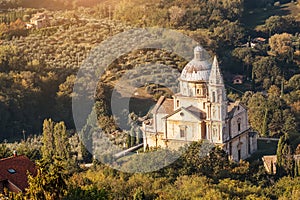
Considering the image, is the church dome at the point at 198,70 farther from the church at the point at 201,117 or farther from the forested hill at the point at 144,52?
the forested hill at the point at 144,52

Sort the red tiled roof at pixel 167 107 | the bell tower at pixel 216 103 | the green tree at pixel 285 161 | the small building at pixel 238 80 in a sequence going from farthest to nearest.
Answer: the small building at pixel 238 80, the red tiled roof at pixel 167 107, the bell tower at pixel 216 103, the green tree at pixel 285 161

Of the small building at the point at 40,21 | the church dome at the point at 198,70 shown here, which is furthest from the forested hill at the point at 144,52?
the church dome at the point at 198,70

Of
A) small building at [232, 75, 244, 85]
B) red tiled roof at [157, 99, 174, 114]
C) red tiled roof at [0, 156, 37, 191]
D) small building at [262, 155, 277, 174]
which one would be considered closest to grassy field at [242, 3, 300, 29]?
small building at [232, 75, 244, 85]

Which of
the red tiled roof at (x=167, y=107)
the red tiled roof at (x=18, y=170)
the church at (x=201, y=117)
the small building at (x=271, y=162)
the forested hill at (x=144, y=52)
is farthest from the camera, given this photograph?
the forested hill at (x=144, y=52)

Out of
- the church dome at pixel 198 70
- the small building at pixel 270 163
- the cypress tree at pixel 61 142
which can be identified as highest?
the church dome at pixel 198 70

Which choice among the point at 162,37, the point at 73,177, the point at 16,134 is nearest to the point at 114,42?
the point at 162,37

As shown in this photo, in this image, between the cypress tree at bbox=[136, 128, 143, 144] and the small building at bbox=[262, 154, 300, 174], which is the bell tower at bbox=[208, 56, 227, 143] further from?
the cypress tree at bbox=[136, 128, 143, 144]
